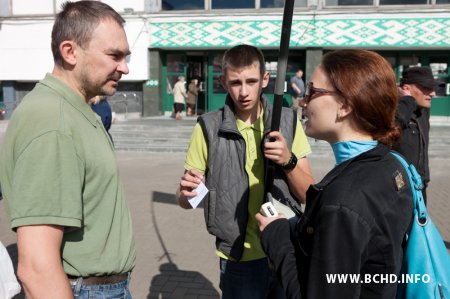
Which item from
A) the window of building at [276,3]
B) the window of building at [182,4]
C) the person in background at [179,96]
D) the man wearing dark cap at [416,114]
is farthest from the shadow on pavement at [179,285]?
the window of building at [182,4]

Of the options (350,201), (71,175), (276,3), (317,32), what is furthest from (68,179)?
(276,3)

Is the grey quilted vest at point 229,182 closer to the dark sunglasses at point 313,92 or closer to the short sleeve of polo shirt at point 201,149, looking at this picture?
the short sleeve of polo shirt at point 201,149

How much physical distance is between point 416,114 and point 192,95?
14407mm

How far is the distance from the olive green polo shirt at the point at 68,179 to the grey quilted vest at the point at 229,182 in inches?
26.3

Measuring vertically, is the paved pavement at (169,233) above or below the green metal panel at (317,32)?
below

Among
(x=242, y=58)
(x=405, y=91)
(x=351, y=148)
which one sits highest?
(x=242, y=58)

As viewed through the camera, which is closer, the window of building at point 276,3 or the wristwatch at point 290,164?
the wristwatch at point 290,164

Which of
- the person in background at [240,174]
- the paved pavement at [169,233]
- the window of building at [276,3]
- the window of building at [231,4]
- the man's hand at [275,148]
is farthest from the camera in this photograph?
the window of building at [231,4]

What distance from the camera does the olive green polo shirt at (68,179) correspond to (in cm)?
145

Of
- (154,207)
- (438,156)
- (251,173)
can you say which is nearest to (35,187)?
(251,173)

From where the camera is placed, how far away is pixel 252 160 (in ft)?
8.15

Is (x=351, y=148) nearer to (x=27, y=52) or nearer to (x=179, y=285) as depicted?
(x=179, y=285)

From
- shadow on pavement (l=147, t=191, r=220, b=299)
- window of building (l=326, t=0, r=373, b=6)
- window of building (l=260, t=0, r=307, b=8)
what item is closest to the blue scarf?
shadow on pavement (l=147, t=191, r=220, b=299)

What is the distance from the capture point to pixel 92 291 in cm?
172
